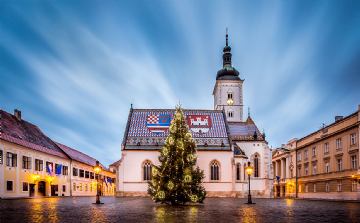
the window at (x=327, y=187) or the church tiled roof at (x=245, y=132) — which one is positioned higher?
the church tiled roof at (x=245, y=132)

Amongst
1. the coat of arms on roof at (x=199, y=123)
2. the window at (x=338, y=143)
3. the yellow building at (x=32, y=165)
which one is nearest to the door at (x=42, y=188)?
the yellow building at (x=32, y=165)

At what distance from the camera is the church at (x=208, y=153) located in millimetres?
55469

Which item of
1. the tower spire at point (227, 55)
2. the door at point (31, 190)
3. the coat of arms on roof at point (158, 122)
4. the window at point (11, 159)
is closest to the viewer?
the window at point (11, 159)

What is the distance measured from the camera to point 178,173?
28.5 m

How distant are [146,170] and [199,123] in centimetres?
1119

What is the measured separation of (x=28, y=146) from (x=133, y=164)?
14859mm

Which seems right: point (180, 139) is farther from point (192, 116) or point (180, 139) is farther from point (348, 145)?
point (192, 116)

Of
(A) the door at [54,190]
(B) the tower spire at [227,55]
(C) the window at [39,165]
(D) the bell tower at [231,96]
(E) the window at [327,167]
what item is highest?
(B) the tower spire at [227,55]

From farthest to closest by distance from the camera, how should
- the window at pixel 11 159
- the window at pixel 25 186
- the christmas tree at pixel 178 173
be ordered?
the window at pixel 25 186 → the window at pixel 11 159 → the christmas tree at pixel 178 173

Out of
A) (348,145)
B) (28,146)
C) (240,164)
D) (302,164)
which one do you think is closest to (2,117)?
(28,146)

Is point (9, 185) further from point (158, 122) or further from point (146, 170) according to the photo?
point (158, 122)

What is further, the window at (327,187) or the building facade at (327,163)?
the window at (327,187)

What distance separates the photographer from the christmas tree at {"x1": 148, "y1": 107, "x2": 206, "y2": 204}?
27.8 metres

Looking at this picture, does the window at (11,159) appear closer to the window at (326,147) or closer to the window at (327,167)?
the window at (327,167)
